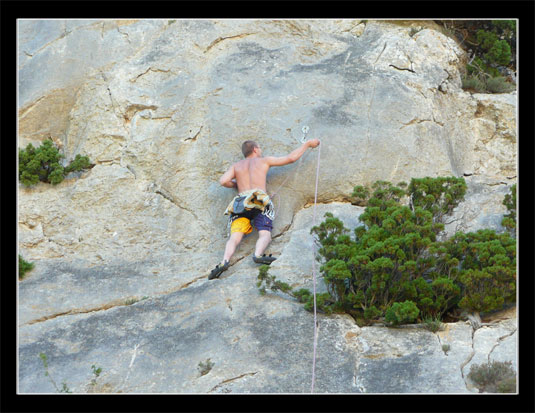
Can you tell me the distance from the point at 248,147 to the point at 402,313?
3.77 meters

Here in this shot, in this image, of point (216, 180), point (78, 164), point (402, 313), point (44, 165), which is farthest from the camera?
point (78, 164)

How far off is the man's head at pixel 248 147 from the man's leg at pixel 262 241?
1.31 m

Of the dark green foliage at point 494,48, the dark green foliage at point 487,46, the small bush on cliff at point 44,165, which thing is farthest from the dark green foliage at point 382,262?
the dark green foliage at point 494,48

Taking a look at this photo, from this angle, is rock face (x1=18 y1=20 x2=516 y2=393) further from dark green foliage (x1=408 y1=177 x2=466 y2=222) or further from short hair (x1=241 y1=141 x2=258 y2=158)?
short hair (x1=241 y1=141 x2=258 y2=158)

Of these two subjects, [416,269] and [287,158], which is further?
[287,158]

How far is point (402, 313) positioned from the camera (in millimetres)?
8492

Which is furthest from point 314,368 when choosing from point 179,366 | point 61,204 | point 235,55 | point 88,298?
point 235,55

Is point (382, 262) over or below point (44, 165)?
below

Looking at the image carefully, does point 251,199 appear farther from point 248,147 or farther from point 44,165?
point 44,165

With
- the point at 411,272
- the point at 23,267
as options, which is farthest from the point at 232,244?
the point at 23,267

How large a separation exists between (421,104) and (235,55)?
3317 mm

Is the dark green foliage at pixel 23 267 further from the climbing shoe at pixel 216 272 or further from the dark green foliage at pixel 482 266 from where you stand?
the dark green foliage at pixel 482 266

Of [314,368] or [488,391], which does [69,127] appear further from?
[488,391]

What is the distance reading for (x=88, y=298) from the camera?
31.7 feet
